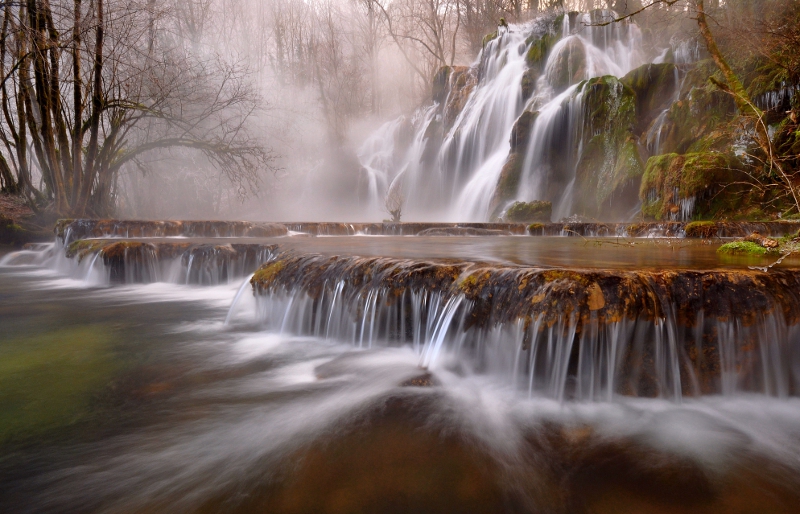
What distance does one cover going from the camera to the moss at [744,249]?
3689mm

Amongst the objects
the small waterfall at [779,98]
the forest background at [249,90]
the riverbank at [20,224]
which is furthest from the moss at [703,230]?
the riverbank at [20,224]

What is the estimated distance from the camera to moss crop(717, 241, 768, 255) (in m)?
3.69

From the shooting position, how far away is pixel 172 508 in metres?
1.61

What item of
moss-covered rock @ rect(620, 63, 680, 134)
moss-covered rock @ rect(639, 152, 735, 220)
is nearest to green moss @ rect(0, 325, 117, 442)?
moss-covered rock @ rect(639, 152, 735, 220)

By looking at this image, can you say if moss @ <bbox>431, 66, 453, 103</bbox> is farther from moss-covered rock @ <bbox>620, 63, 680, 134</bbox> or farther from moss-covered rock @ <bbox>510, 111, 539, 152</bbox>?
moss-covered rock @ <bbox>620, 63, 680, 134</bbox>

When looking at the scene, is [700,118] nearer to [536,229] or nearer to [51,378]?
[536,229]

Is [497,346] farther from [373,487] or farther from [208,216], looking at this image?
[208,216]

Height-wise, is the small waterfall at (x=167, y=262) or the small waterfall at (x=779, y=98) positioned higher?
the small waterfall at (x=779, y=98)

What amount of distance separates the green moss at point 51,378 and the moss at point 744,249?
5199 mm

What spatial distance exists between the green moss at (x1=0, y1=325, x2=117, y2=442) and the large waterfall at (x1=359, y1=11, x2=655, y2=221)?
12587 millimetres

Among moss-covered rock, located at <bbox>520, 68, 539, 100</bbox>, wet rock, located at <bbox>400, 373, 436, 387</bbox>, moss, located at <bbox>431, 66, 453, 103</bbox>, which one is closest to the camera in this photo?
wet rock, located at <bbox>400, 373, 436, 387</bbox>

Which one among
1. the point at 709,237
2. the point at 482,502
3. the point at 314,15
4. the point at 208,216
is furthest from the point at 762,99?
the point at 314,15

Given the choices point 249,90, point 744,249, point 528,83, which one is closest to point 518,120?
point 528,83

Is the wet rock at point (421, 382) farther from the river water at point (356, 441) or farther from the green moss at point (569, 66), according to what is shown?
the green moss at point (569, 66)
